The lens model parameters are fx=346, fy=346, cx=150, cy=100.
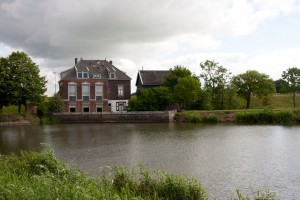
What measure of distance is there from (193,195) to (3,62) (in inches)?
1884

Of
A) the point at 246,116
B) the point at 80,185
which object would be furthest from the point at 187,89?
the point at 80,185

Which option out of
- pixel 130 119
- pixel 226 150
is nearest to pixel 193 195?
pixel 226 150

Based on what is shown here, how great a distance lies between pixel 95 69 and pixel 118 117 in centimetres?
1291

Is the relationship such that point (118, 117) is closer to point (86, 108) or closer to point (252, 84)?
point (86, 108)

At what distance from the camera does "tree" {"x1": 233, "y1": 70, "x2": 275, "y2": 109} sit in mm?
61156

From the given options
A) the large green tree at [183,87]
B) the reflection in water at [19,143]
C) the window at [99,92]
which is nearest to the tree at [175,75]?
Answer: the large green tree at [183,87]

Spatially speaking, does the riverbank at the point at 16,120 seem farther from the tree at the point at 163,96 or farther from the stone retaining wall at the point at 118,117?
the tree at the point at 163,96

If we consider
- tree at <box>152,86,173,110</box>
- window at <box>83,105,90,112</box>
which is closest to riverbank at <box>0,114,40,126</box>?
window at <box>83,105,90,112</box>

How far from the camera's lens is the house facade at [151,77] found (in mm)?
65938

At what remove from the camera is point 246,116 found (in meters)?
46.0

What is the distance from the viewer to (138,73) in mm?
69562

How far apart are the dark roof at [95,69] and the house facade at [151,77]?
3.29 metres

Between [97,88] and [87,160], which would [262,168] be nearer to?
[87,160]

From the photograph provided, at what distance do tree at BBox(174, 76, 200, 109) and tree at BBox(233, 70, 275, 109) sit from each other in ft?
35.1
